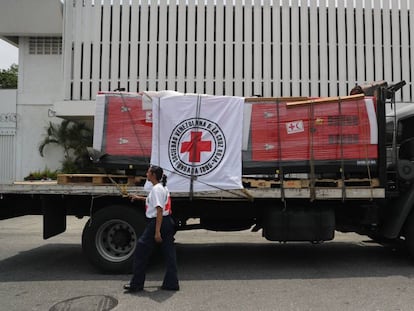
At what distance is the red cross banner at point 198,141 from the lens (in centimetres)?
681

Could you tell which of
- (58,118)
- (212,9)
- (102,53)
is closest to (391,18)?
(212,9)

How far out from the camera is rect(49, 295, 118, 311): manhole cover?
5.12 meters

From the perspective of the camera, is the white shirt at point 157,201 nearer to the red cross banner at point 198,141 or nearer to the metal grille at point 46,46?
the red cross banner at point 198,141

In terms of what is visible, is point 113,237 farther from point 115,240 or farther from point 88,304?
point 88,304

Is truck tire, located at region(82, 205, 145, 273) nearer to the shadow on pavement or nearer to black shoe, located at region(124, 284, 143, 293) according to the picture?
the shadow on pavement

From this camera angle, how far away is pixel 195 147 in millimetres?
6906

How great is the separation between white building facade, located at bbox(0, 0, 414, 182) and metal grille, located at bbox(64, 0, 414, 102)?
6 cm

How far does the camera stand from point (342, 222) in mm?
7418

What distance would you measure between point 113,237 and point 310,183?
3.23 meters

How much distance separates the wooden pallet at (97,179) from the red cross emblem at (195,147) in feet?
2.91

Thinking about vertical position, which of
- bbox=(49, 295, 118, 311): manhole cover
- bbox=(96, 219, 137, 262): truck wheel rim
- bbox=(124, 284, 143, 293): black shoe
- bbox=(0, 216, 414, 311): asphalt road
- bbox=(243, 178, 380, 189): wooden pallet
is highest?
bbox=(243, 178, 380, 189): wooden pallet

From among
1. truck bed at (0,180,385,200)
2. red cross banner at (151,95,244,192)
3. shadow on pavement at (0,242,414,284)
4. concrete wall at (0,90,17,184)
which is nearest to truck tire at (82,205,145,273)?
shadow on pavement at (0,242,414,284)

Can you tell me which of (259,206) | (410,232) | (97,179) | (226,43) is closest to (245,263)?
(259,206)

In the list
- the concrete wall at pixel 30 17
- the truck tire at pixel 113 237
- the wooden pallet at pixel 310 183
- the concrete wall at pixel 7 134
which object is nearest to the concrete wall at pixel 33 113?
the concrete wall at pixel 7 134
